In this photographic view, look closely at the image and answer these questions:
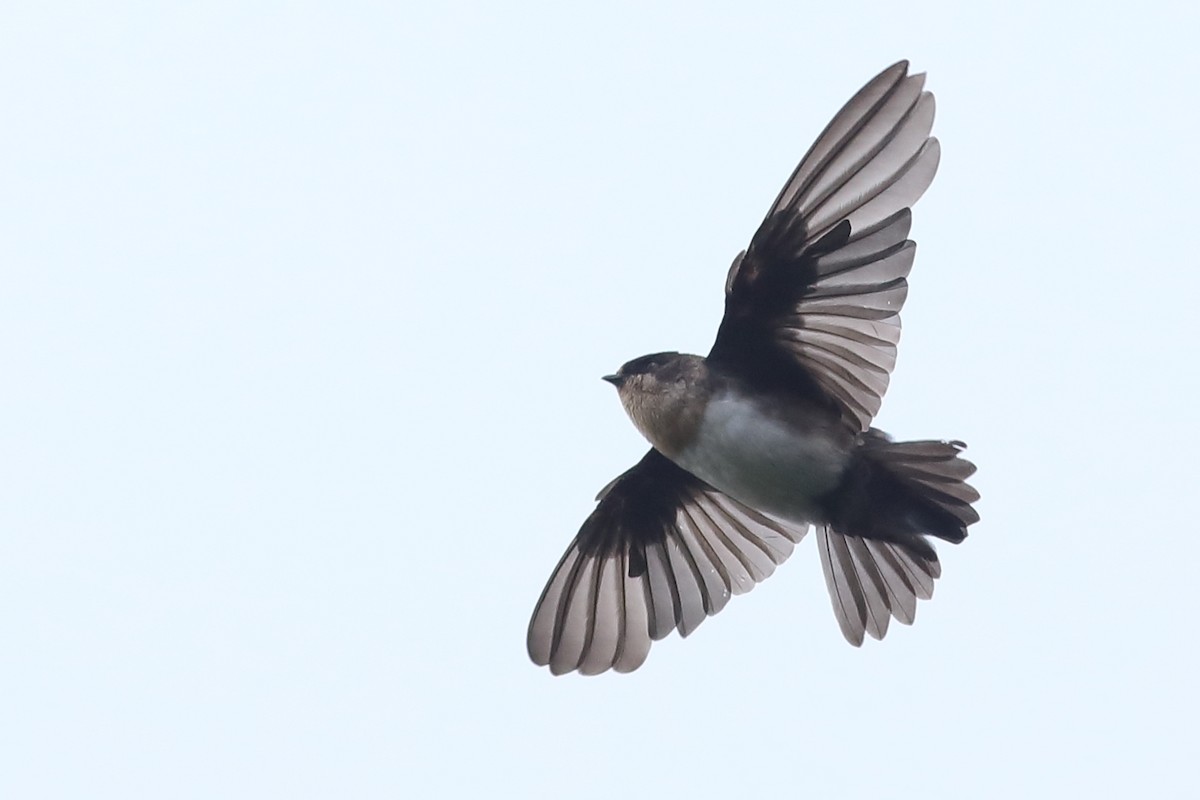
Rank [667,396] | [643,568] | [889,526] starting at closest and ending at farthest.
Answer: [889,526], [667,396], [643,568]

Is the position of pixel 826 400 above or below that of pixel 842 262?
below

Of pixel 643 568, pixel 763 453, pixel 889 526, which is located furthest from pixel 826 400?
pixel 643 568

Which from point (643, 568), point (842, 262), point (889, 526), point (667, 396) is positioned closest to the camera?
point (842, 262)

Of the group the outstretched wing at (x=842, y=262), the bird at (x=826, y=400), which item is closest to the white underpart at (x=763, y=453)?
the bird at (x=826, y=400)

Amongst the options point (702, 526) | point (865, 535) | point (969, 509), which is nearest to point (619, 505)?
point (702, 526)

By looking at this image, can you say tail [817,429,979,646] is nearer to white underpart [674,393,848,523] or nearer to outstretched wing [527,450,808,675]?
white underpart [674,393,848,523]

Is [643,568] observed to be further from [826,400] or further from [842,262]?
[842,262]

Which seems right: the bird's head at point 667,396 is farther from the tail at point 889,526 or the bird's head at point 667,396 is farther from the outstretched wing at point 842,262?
the tail at point 889,526
